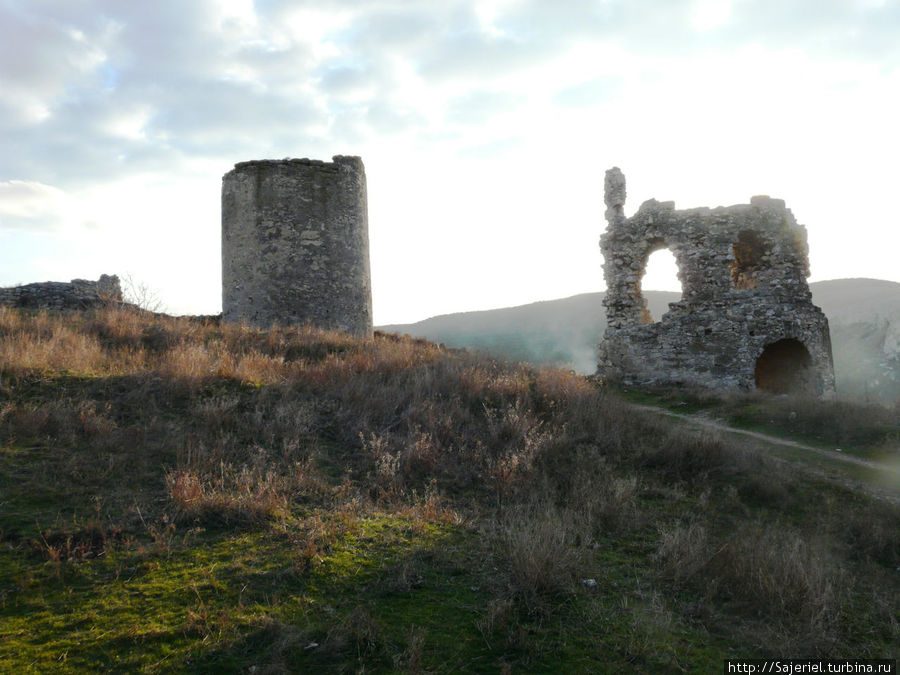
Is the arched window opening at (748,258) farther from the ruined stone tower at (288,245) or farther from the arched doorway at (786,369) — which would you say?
the ruined stone tower at (288,245)

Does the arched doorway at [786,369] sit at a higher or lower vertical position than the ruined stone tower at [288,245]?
lower

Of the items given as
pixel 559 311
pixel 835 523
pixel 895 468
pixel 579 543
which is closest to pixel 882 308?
pixel 559 311

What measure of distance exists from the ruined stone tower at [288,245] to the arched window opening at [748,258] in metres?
11.4

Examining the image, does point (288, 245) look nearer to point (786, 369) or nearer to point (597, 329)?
point (786, 369)

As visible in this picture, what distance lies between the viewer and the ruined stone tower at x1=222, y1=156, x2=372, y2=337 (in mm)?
12906

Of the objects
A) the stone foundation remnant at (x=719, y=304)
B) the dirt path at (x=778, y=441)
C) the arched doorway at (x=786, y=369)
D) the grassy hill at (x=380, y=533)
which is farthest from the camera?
the arched doorway at (x=786, y=369)

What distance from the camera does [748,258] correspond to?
55.7 feet

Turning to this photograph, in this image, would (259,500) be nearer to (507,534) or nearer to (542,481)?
(507,534)

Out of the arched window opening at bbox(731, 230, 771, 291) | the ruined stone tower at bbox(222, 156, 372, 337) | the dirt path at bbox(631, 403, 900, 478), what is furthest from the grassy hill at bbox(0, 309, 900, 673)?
the arched window opening at bbox(731, 230, 771, 291)

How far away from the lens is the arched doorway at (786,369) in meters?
15.7

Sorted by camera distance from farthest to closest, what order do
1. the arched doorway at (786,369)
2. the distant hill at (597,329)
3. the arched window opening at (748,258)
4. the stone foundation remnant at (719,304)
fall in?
the distant hill at (597,329) → the arched window opening at (748,258) → the arched doorway at (786,369) → the stone foundation remnant at (719,304)

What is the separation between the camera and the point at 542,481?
5.76 meters

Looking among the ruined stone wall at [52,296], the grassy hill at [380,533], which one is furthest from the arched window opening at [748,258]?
the ruined stone wall at [52,296]

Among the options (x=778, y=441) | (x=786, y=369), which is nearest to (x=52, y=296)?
(x=778, y=441)
